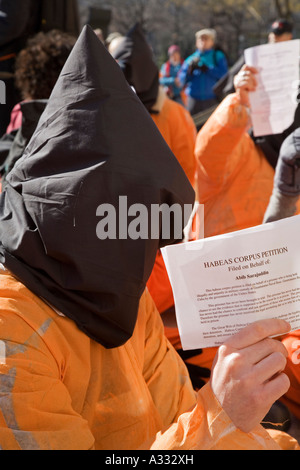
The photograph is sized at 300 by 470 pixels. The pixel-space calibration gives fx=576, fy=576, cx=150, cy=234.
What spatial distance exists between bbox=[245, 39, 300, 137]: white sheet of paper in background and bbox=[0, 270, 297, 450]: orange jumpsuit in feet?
5.05

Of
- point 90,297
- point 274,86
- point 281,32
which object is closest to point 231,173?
point 274,86

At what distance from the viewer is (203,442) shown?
1.28 m

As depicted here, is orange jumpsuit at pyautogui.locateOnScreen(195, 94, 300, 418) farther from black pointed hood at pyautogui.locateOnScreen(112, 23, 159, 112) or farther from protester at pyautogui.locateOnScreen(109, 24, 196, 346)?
black pointed hood at pyautogui.locateOnScreen(112, 23, 159, 112)

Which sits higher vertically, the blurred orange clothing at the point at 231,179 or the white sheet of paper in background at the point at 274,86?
the white sheet of paper in background at the point at 274,86

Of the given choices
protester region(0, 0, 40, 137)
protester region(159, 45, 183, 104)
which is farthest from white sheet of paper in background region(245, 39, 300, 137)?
protester region(159, 45, 183, 104)

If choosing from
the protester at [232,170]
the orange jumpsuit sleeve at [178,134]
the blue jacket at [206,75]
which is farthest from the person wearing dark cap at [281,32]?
the protester at [232,170]

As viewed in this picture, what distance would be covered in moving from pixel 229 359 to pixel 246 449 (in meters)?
0.20

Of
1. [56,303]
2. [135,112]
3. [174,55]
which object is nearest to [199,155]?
[135,112]

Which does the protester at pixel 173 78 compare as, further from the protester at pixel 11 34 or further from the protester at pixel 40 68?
the protester at pixel 40 68

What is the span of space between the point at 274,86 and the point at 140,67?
1527 millimetres

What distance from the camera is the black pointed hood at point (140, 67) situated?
13.3 feet

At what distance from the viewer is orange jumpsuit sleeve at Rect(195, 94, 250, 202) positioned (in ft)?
9.79

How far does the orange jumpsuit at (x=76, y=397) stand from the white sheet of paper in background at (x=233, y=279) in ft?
0.56
